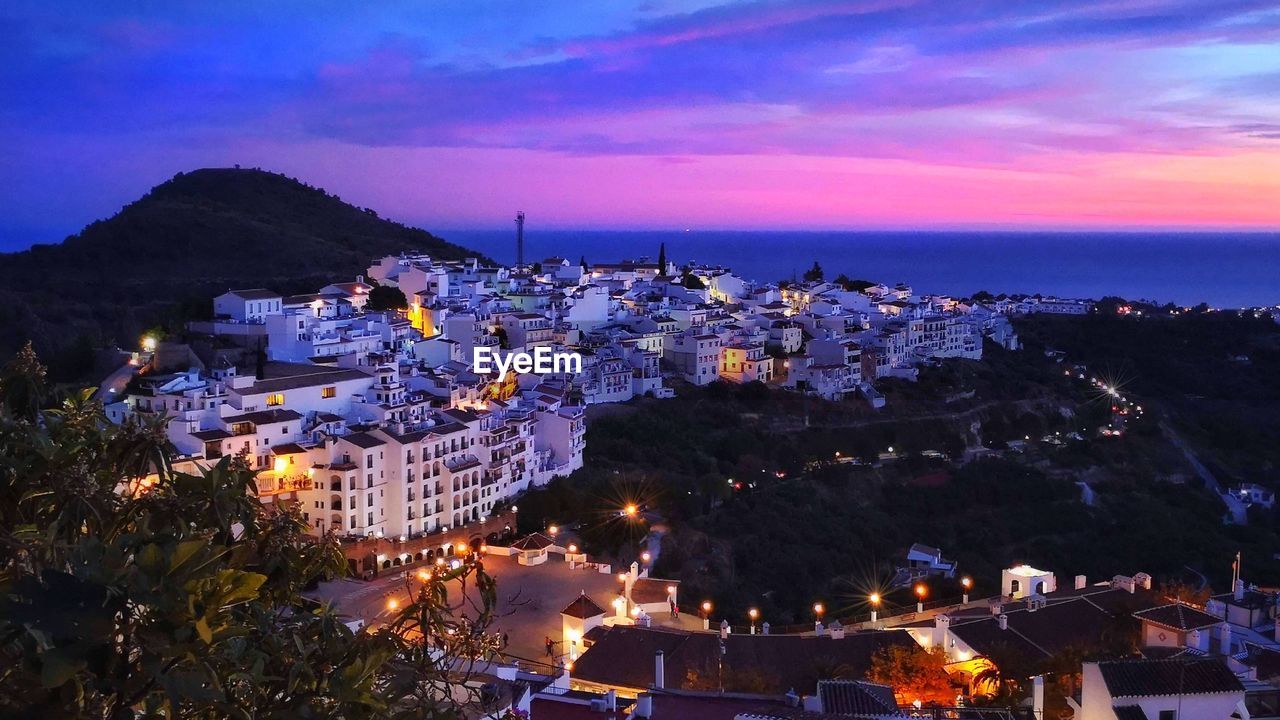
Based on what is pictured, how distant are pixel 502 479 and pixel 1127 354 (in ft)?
104

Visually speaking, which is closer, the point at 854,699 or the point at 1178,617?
the point at 854,699

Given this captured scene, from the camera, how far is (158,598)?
2156 mm

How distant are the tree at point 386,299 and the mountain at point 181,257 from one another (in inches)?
169

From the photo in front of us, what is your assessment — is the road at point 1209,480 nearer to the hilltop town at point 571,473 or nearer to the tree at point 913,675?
the hilltop town at point 571,473

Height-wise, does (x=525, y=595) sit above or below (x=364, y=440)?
below

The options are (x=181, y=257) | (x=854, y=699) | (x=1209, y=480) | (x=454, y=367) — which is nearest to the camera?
(x=854, y=699)

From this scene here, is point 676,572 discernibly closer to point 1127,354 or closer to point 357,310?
point 357,310

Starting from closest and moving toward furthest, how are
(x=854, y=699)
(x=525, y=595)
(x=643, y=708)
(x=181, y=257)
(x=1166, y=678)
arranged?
(x=643, y=708) < (x=1166, y=678) < (x=854, y=699) < (x=525, y=595) < (x=181, y=257)

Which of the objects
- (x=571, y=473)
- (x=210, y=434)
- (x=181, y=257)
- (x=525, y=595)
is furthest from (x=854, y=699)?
(x=181, y=257)

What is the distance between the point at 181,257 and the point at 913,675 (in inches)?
1405

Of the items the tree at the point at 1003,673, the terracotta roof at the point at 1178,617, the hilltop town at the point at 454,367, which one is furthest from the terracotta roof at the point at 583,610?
the terracotta roof at the point at 1178,617

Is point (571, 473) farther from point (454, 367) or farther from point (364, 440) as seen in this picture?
point (364, 440)

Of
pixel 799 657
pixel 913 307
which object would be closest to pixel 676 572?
pixel 799 657

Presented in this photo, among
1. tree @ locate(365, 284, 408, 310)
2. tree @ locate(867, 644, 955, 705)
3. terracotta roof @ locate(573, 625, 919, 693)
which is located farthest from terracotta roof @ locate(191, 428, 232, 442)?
tree @ locate(365, 284, 408, 310)
